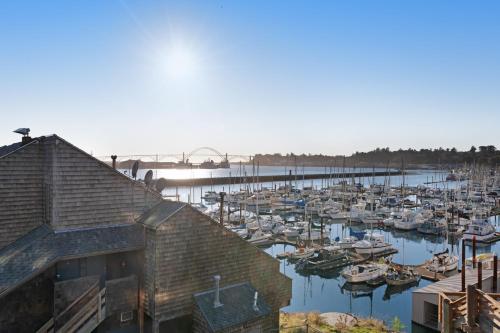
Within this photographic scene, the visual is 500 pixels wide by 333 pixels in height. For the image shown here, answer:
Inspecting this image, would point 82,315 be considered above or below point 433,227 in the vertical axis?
above

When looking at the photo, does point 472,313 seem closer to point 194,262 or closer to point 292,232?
point 194,262

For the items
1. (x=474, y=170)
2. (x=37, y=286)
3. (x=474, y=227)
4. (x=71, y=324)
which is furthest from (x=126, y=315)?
(x=474, y=170)

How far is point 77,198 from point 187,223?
4.29 m

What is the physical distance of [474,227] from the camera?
175 feet

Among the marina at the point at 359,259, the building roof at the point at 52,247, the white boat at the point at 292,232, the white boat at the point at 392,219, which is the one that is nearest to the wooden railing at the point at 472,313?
the building roof at the point at 52,247

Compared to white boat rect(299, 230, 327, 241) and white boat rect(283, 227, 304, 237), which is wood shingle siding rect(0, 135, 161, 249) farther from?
white boat rect(283, 227, 304, 237)

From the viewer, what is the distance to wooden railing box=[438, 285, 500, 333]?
10281 millimetres

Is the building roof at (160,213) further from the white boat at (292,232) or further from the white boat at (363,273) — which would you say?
the white boat at (292,232)

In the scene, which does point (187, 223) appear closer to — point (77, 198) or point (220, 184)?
point (77, 198)

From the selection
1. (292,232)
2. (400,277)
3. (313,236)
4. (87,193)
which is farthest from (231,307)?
(292,232)

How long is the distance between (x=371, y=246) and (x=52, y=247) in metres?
37.9

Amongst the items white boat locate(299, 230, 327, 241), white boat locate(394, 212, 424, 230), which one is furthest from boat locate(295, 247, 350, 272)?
white boat locate(394, 212, 424, 230)

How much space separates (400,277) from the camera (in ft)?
114

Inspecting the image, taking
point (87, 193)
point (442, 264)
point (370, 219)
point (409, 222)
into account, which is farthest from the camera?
point (370, 219)
